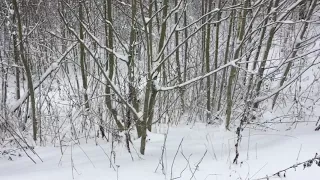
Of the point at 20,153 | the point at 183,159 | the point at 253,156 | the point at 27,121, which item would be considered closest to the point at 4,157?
the point at 20,153

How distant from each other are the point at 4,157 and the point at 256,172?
317 cm

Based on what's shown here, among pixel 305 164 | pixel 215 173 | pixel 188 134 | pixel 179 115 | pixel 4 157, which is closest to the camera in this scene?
pixel 305 164

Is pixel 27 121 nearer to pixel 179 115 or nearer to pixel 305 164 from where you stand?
pixel 179 115

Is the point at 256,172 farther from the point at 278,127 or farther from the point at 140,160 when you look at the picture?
the point at 278,127

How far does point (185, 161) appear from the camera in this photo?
3.24 meters

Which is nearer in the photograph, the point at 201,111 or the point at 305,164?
the point at 305,164

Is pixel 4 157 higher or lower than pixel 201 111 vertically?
lower

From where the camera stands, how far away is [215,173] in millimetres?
2930

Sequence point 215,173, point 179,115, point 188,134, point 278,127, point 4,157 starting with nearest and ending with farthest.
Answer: point 215,173
point 4,157
point 188,134
point 278,127
point 179,115

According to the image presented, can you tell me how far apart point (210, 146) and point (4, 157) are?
266cm

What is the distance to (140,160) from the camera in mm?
3316

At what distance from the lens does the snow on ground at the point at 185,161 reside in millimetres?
2854

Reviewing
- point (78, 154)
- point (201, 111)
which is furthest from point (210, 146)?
point (201, 111)

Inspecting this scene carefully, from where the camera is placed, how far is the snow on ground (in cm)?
285
